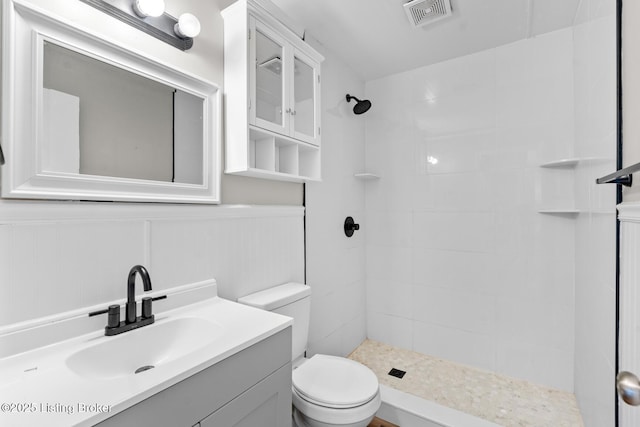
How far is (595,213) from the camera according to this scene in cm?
135

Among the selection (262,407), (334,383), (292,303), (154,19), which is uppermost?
(154,19)

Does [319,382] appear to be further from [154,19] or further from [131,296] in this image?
[154,19]

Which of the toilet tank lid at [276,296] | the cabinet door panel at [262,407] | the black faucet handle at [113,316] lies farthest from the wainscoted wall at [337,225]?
the black faucet handle at [113,316]

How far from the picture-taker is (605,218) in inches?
46.9

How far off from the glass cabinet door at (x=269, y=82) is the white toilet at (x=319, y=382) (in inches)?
32.2

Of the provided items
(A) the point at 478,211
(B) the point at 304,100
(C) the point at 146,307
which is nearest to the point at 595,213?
(A) the point at 478,211

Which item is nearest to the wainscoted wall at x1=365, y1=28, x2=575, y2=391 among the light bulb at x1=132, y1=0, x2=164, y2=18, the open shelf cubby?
the open shelf cubby

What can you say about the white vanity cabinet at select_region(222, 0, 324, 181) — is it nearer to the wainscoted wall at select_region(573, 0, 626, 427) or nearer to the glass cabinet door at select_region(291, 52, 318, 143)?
the glass cabinet door at select_region(291, 52, 318, 143)

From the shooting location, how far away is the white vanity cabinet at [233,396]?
27.5 inches

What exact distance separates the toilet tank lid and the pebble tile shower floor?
931mm

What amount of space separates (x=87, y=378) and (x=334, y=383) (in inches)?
37.8

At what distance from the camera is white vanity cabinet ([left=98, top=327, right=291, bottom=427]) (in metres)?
0.70

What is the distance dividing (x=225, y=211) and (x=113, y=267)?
0.48 meters

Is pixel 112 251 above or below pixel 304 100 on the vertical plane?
below
